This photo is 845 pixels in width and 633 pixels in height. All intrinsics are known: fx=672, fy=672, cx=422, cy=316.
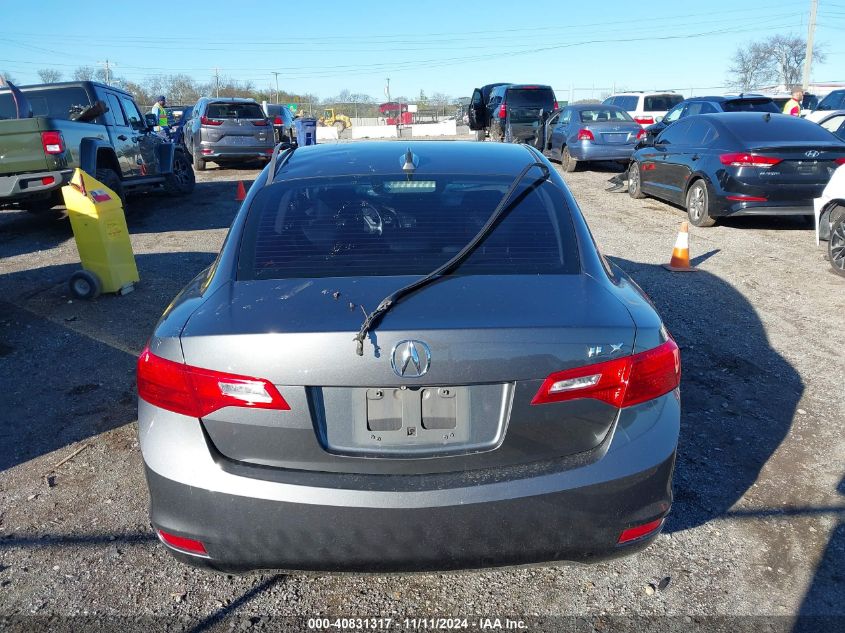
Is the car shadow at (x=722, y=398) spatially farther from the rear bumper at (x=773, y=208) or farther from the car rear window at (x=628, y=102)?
the car rear window at (x=628, y=102)

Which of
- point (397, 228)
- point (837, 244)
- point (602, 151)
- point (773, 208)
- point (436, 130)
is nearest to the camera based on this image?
point (397, 228)

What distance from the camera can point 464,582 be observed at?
2.78 meters

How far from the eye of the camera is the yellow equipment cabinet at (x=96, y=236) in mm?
6445

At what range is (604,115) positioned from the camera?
16.7 meters

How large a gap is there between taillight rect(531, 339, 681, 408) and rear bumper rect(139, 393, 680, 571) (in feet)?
0.20

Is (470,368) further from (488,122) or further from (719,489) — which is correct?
(488,122)

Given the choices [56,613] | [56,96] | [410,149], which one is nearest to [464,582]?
[56,613]

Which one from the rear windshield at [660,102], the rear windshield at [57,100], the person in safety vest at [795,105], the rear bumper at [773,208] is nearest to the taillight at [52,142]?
the rear windshield at [57,100]

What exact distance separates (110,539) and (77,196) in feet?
14.8

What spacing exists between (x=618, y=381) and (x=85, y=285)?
235 inches

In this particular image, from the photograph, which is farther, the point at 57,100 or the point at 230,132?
the point at 230,132

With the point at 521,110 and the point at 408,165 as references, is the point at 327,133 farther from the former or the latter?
the point at 408,165

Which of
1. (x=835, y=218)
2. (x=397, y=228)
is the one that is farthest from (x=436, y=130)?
(x=397, y=228)

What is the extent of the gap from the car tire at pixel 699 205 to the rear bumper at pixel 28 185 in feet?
29.0
